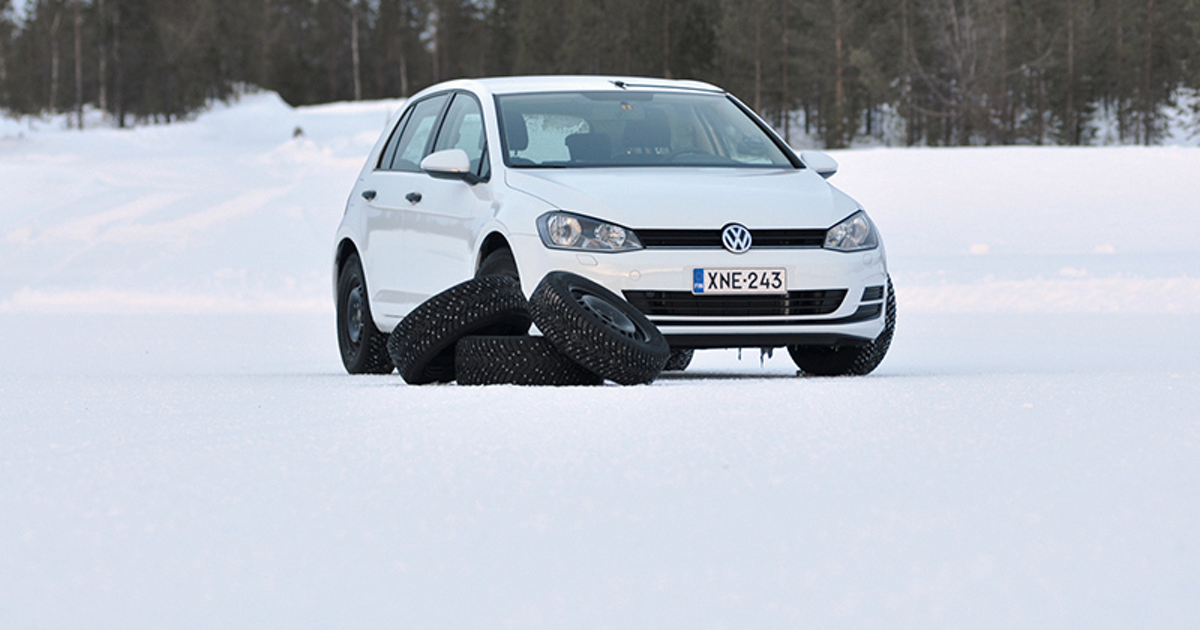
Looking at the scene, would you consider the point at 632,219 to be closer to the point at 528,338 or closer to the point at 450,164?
the point at 528,338

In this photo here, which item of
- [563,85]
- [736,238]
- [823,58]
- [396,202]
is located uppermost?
[823,58]

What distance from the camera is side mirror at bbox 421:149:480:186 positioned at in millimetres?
6949

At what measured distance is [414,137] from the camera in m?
8.31

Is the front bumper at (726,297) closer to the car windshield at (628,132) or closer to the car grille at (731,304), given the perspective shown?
the car grille at (731,304)

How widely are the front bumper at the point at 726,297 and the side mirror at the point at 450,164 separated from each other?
66cm

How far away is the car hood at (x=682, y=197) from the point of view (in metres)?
6.36

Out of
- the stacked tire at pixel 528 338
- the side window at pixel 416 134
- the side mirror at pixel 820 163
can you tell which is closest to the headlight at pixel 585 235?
the stacked tire at pixel 528 338

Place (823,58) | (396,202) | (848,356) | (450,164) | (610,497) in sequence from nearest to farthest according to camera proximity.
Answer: (610,497) → (450,164) → (848,356) → (396,202) → (823,58)

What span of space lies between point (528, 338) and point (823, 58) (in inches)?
2193

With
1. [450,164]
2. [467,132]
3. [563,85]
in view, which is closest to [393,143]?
[467,132]

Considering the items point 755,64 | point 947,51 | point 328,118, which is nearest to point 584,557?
Result: point 947,51

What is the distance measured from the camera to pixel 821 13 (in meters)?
59.7

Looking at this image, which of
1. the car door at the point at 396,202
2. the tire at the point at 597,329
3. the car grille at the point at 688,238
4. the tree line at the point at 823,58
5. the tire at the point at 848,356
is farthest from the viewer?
the tree line at the point at 823,58

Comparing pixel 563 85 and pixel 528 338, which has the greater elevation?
pixel 563 85
